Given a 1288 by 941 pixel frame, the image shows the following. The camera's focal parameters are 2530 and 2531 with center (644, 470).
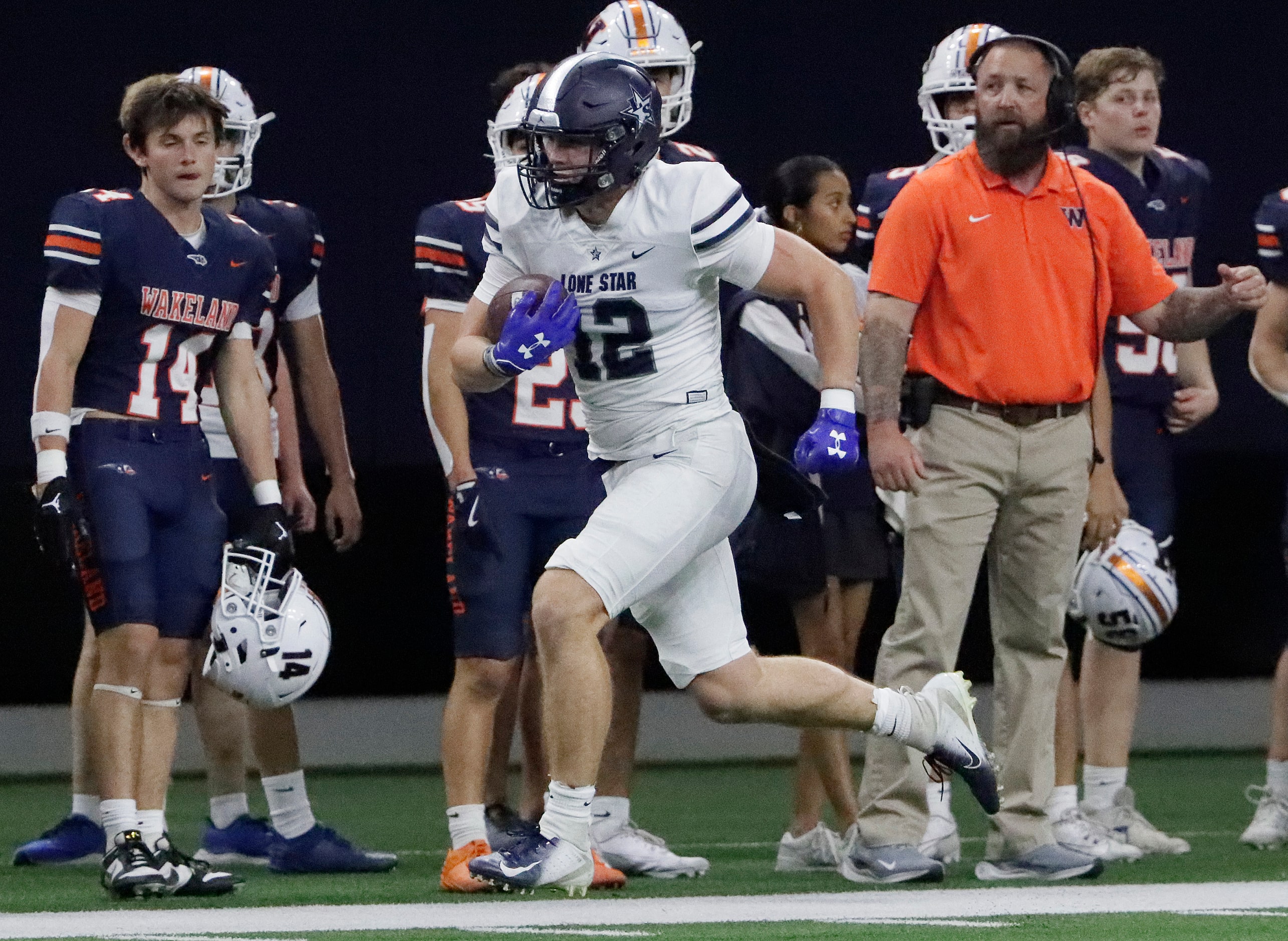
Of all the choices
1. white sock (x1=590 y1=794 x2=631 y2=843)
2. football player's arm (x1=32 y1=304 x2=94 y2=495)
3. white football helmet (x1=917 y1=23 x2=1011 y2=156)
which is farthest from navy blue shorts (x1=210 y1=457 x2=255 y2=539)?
white football helmet (x1=917 y1=23 x2=1011 y2=156)

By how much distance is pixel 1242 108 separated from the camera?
28.2 feet

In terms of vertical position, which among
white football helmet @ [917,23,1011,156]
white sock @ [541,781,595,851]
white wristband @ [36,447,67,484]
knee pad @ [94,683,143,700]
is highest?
white football helmet @ [917,23,1011,156]

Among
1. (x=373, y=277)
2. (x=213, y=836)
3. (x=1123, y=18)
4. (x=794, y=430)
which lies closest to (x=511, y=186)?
(x=794, y=430)

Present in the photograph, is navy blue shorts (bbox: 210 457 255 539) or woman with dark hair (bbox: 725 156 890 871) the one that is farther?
navy blue shorts (bbox: 210 457 255 539)

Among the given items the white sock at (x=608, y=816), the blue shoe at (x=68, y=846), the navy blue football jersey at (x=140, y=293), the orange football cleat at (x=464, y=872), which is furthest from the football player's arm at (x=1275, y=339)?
the blue shoe at (x=68, y=846)

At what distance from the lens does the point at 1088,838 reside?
18.2ft

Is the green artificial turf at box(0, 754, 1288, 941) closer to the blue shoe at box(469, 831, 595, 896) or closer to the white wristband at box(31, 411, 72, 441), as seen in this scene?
the blue shoe at box(469, 831, 595, 896)

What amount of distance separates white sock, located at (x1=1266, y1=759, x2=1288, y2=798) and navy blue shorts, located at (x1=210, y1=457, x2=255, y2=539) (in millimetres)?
2489

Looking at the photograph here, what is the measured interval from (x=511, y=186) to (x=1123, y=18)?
4351 mm

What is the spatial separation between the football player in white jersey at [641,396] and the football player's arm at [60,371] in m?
0.83

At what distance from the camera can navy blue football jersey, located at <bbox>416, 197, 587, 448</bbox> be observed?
5.47m

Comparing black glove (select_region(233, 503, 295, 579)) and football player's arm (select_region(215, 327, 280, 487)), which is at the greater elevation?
football player's arm (select_region(215, 327, 280, 487))

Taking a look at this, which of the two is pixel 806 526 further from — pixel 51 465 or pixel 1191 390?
pixel 51 465

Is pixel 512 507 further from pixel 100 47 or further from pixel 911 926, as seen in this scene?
pixel 100 47
